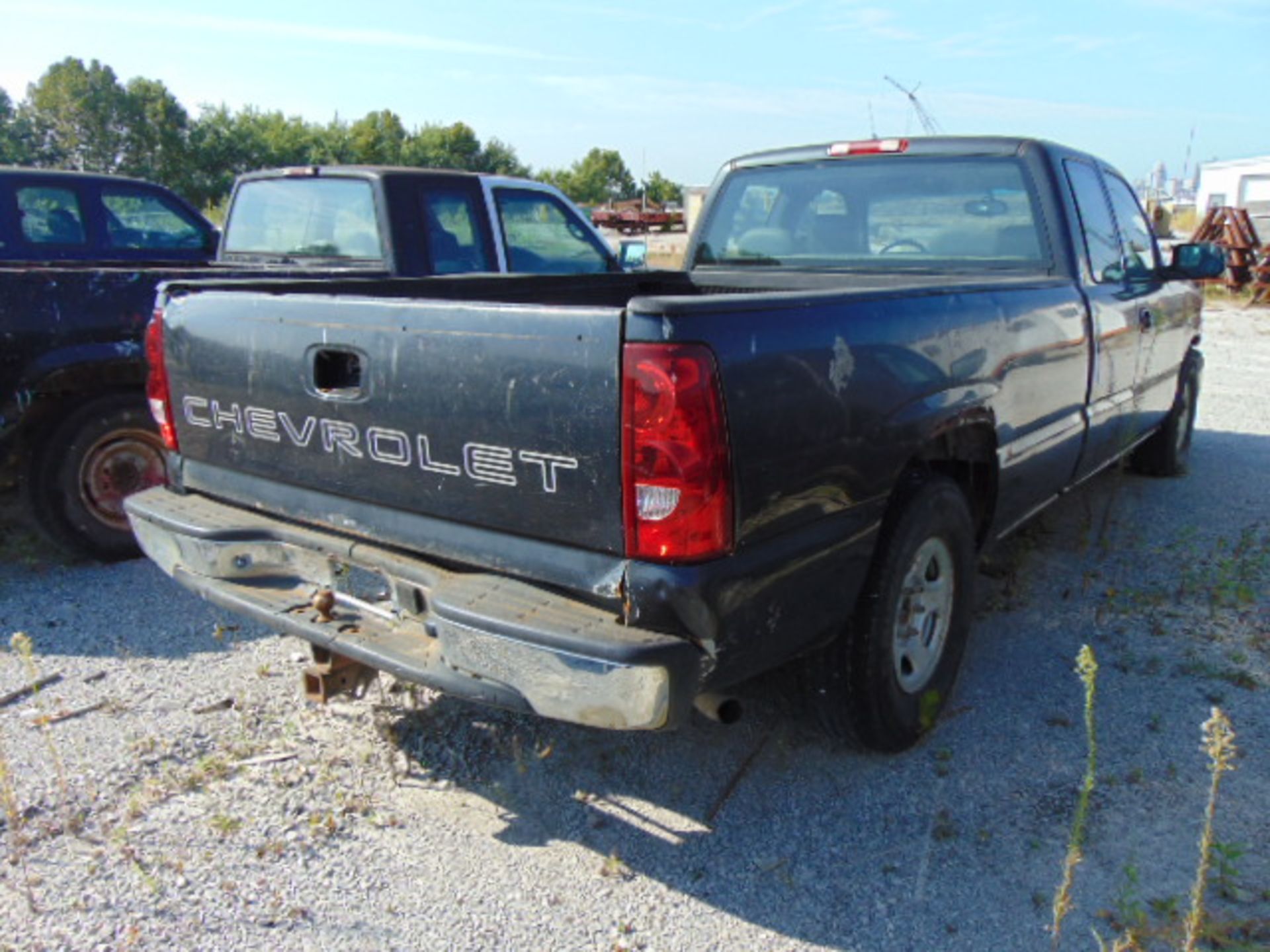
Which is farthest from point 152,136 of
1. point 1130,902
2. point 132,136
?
point 1130,902

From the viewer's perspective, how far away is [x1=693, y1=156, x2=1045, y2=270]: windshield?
431 cm

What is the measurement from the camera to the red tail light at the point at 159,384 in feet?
Result: 10.5

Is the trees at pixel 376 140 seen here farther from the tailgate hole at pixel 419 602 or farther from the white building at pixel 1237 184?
the tailgate hole at pixel 419 602

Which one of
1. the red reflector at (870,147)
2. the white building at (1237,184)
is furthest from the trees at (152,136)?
the red reflector at (870,147)

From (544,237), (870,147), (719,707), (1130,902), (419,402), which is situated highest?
(870,147)

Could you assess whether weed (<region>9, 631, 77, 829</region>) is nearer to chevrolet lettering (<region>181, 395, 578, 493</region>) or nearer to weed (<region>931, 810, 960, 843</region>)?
chevrolet lettering (<region>181, 395, 578, 493</region>)

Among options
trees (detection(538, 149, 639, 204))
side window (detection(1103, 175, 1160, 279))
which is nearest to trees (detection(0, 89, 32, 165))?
trees (detection(538, 149, 639, 204))

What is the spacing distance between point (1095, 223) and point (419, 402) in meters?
3.50

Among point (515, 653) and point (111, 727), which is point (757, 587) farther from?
point (111, 727)

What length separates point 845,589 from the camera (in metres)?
2.67

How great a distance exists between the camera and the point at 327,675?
9.42ft

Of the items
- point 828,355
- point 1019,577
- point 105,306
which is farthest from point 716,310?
point 105,306

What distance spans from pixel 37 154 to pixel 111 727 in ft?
167

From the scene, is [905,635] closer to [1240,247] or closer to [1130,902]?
[1130,902]
